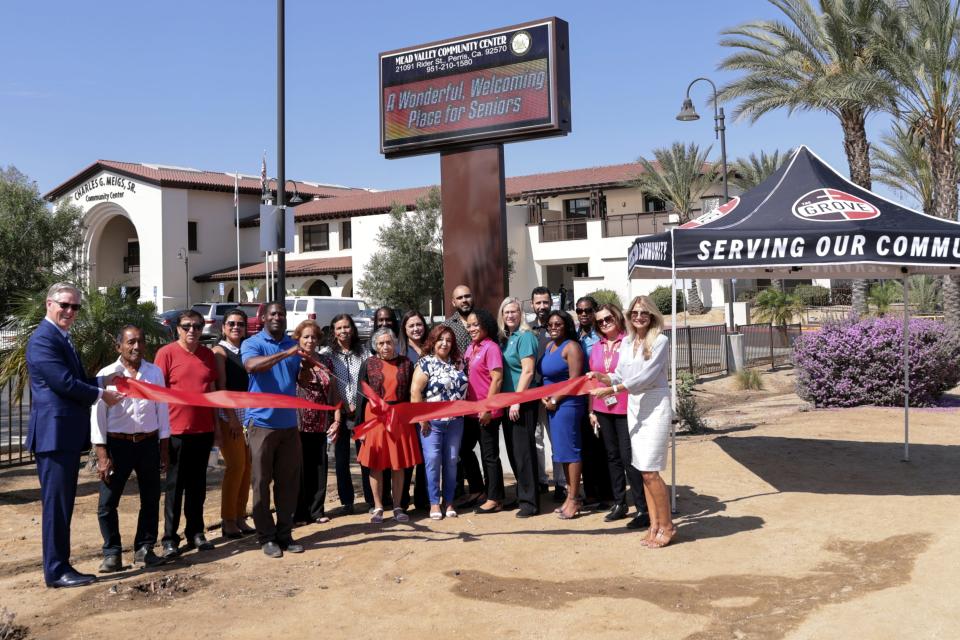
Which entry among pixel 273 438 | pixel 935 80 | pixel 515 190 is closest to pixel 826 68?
pixel 935 80

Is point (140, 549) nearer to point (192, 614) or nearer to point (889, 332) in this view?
point (192, 614)

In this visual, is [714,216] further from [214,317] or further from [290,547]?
[214,317]

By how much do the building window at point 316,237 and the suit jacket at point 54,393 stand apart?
44.8 m

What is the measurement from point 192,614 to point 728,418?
33.2 ft

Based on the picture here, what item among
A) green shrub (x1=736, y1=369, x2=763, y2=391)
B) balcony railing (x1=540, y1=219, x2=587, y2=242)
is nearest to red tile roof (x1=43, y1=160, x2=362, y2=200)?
balcony railing (x1=540, y1=219, x2=587, y2=242)

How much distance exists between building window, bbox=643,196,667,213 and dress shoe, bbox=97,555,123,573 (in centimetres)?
4034

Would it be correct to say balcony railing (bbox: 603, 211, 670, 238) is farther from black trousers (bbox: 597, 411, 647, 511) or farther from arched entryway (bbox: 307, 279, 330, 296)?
black trousers (bbox: 597, 411, 647, 511)

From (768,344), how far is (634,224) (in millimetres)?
18484

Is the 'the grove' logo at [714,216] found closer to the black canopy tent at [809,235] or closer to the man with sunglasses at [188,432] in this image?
the black canopy tent at [809,235]

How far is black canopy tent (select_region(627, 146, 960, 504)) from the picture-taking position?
755cm

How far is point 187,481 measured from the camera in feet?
22.3

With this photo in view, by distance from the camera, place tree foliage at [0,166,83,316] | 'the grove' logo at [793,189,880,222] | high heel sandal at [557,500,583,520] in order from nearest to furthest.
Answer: high heel sandal at [557,500,583,520]
'the grove' logo at [793,189,880,222]
tree foliage at [0,166,83,316]

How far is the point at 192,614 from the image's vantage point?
5316 millimetres

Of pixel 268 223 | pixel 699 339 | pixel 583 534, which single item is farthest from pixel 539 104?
pixel 699 339
